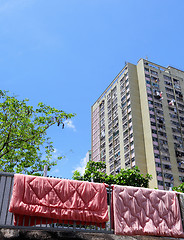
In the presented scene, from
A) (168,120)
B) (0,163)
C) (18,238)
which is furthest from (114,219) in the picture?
(168,120)

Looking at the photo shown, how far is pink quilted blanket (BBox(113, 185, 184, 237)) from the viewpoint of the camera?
6371mm

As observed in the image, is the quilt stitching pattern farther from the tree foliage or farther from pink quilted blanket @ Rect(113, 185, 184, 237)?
the tree foliage

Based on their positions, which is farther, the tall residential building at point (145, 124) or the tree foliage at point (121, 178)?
the tall residential building at point (145, 124)

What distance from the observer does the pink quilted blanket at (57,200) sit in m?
5.80

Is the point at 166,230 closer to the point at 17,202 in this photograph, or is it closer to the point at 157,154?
the point at 17,202

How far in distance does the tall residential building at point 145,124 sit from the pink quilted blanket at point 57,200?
159ft

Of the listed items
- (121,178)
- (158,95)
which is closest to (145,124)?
(158,95)

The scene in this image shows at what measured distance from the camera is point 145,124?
61.4 metres

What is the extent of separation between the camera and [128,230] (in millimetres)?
6285

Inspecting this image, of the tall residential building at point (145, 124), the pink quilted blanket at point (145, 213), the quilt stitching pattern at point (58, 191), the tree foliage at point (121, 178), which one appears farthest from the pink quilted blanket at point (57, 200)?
the tall residential building at point (145, 124)

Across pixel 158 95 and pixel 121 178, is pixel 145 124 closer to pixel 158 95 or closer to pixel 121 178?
pixel 158 95

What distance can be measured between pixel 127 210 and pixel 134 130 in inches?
2138

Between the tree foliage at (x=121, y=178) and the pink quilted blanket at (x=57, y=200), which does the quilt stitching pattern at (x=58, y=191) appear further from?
the tree foliage at (x=121, y=178)

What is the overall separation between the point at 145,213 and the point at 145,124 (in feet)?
183
